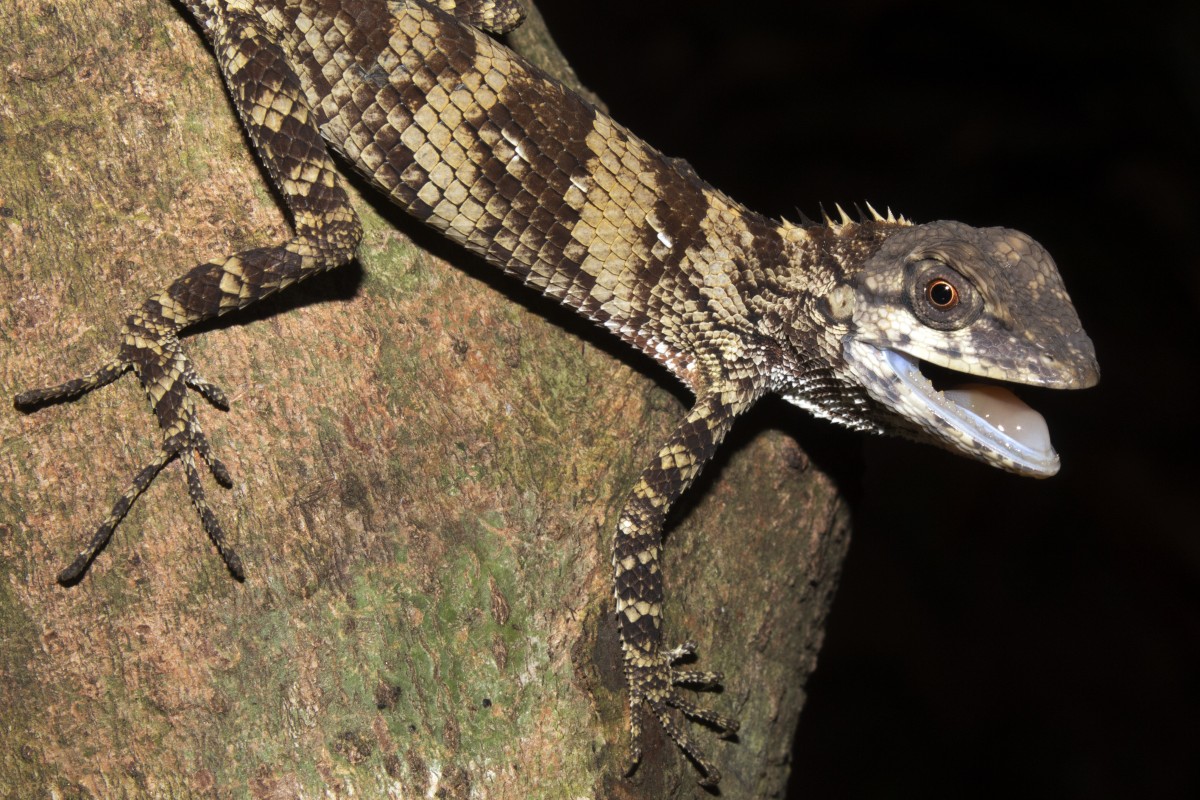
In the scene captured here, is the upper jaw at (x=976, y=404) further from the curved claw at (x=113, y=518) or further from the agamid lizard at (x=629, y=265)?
the curved claw at (x=113, y=518)

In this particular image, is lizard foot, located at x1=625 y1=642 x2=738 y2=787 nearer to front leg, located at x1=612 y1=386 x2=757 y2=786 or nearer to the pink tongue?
front leg, located at x1=612 y1=386 x2=757 y2=786

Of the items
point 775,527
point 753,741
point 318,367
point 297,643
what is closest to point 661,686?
point 753,741

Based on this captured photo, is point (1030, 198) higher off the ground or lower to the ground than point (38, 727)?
higher

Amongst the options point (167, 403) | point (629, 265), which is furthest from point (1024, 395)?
point (167, 403)

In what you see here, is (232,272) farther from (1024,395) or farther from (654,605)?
(1024,395)

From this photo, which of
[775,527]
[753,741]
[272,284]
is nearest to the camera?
[272,284]

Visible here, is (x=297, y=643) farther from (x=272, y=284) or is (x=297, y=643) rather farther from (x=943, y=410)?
(x=943, y=410)

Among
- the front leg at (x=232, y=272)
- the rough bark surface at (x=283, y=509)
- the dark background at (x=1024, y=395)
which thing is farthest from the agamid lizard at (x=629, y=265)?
the dark background at (x=1024, y=395)

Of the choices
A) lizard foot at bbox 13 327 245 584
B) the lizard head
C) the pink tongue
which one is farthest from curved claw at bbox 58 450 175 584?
the pink tongue
